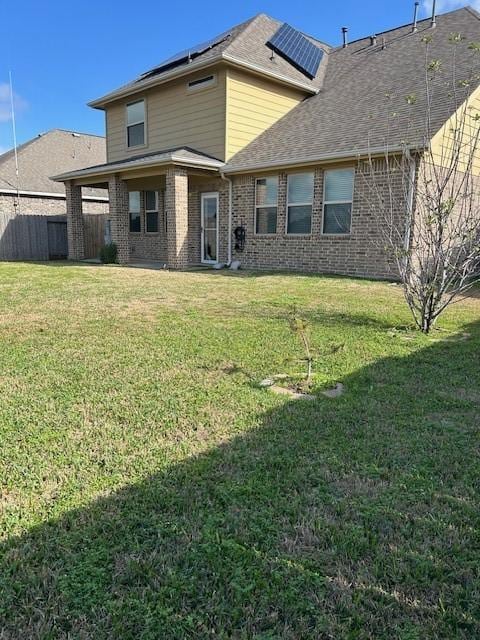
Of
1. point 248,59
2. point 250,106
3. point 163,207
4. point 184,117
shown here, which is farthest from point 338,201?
point 163,207

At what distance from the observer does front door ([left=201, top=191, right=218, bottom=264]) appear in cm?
1430

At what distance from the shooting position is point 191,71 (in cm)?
1364

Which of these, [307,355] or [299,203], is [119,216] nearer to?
[299,203]

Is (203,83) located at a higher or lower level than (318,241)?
higher

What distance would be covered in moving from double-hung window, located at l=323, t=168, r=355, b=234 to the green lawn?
22.9 ft

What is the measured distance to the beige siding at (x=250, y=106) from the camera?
13.5 meters

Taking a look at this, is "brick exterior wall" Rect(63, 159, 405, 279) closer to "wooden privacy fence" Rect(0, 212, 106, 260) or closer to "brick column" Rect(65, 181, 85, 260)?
"brick column" Rect(65, 181, 85, 260)

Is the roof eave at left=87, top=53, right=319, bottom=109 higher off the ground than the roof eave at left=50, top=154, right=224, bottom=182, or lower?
higher

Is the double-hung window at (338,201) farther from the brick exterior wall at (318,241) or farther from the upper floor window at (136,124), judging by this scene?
the upper floor window at (136,124)

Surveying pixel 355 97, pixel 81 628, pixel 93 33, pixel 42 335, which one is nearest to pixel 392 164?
pixel 355 97

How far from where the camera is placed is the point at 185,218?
42.8 feet

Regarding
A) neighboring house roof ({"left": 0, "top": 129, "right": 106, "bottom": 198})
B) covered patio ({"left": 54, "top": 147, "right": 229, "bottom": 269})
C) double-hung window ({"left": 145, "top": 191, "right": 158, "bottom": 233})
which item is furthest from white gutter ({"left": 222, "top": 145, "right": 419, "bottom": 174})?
neighboring house roof ({"left": 0, "top": 129, "right": 106, "bottom": 198})

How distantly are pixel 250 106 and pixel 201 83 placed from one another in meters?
1.61

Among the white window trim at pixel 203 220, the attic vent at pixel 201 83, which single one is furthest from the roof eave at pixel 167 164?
the attic vent at pixel 201 83
